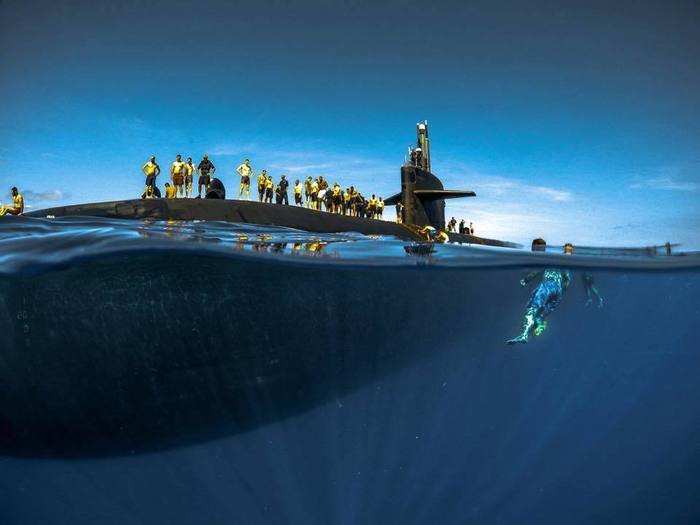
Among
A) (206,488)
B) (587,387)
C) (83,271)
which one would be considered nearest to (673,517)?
(587,387)

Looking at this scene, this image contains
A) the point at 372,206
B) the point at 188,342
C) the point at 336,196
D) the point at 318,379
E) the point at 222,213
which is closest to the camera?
the point at 188,342

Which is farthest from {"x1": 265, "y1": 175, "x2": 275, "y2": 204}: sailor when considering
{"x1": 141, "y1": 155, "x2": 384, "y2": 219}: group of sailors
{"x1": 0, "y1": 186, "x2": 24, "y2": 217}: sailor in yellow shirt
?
{"x1": 0, "y1": 186, "x2": 24, "y2": 217}: sailor in yellow shirt

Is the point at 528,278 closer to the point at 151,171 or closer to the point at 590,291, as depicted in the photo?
the point at 590,291

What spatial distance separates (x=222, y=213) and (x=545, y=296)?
21.8 ft

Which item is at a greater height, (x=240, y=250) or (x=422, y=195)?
(x=422, y=195)

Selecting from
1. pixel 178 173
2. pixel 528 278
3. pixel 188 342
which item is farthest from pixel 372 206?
pixel 188 342

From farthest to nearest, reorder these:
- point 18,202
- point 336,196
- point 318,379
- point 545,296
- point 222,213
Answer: point 336,196 < point 18,202 < point 222,213 < point 545,296 < point 318,379

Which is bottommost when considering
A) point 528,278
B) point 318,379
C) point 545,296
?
point 318,379

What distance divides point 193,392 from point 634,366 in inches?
396

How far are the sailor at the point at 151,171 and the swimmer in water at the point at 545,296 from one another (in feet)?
35.7

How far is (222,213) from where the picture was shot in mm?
9945

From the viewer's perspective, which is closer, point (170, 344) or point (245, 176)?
point (170, 344)

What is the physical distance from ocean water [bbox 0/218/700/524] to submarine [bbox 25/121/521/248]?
69.8 inches

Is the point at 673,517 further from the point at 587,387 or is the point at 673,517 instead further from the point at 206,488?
the point at 206,488
